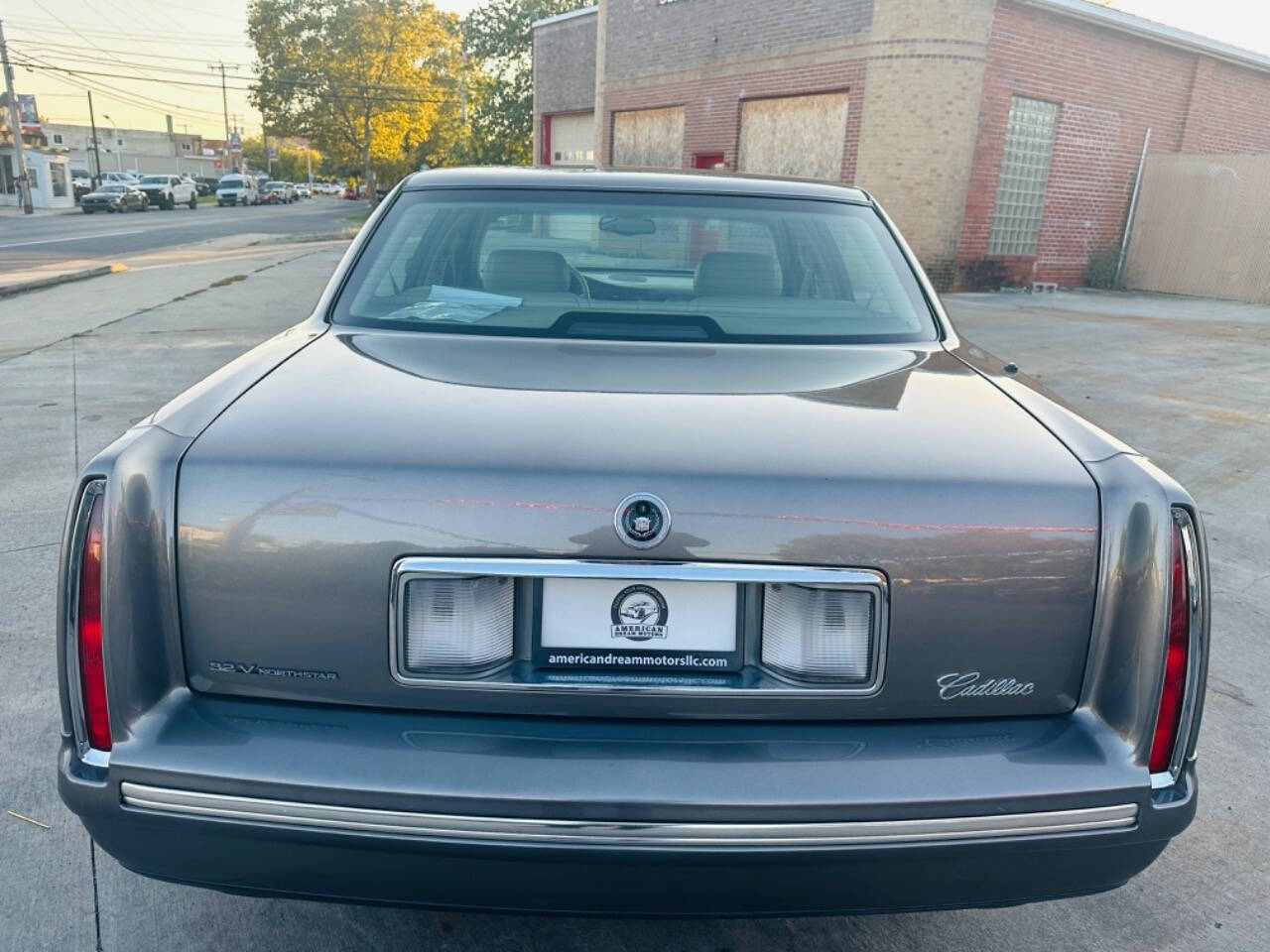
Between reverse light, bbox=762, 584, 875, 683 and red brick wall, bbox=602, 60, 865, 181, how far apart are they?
1515 centimetres

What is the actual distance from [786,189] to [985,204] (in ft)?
46.6

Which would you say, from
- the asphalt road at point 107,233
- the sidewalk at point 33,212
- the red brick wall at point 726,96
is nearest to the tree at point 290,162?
the sidewalk at point 33,212

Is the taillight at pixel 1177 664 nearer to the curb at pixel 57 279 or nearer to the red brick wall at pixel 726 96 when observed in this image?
the red brick wall at pixel 726 96

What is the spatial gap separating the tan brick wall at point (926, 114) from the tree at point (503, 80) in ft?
61.6

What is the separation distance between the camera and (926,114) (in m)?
14.8

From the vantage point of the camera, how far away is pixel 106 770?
5.43 ft

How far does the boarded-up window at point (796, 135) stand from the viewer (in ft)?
52.4

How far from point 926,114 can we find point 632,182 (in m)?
13.5

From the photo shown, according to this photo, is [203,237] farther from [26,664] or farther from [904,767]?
[904,767]

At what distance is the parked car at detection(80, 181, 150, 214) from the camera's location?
4447cm

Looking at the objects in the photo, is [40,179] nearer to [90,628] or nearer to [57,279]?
[57,279]

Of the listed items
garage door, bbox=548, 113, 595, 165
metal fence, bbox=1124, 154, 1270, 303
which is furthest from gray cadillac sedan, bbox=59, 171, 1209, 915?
garage door, bbox=548, 113, 595, 165

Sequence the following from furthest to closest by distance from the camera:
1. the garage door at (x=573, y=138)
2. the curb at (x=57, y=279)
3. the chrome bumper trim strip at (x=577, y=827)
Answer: the garage door at (x=573, y=138) < the curb at (x=57, y=279) < the chrome bumper trim strip at (x=577, y=827)

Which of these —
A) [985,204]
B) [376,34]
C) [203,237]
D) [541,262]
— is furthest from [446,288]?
[376,34]
